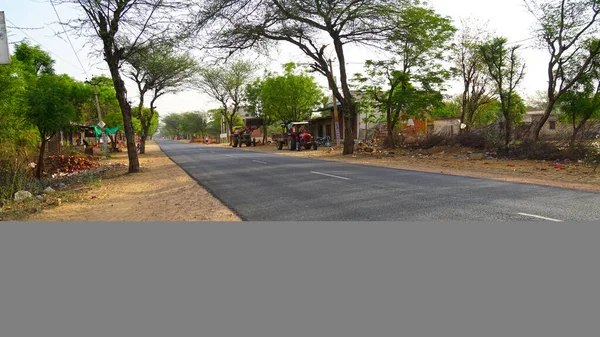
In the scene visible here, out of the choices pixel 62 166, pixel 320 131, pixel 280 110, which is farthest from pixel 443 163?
pixel 320 131

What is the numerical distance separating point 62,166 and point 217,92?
114ft

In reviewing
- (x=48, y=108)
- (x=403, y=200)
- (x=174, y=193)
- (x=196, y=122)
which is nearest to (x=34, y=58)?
(x=48, y=108)

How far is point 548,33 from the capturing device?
66.7 feet

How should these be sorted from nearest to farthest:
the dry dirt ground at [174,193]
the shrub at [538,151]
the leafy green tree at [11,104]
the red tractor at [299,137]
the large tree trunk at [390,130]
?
the dry dirt ground at [174,193], the leafy green tree at [11,104], the shrub at [538,151], the large tree trunk at [390,130], the red tractor at [299,137]

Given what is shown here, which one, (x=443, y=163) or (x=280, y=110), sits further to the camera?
(x=280, y=110)

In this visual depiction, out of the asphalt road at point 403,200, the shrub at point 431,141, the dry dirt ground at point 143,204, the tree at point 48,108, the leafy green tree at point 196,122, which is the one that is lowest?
the dry dirt ground at point 143,204

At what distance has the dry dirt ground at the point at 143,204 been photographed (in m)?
8.42

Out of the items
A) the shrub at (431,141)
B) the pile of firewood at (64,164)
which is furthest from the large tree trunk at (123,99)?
the shrub at (431,141)

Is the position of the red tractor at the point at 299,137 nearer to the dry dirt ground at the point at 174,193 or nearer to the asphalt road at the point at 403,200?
the dry dirt ground at the point at 174,193

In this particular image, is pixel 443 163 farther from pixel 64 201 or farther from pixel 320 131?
pixel 320 131

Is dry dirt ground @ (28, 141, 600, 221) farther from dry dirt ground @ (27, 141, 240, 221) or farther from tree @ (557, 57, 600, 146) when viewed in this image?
tree @ (557, 57, 600, 146)

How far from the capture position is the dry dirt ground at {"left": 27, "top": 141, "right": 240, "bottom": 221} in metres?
8.42

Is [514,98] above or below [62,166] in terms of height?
above

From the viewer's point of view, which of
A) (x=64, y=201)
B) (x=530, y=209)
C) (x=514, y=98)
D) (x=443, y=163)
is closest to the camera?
(x=530, y=209)
